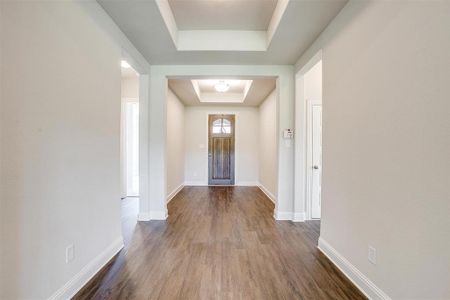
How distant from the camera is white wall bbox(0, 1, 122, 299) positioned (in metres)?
1.22

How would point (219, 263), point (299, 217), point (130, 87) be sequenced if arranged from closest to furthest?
point (219, 263) < point (299, 217) < point (130, 87)

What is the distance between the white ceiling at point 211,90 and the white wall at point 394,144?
2171mm

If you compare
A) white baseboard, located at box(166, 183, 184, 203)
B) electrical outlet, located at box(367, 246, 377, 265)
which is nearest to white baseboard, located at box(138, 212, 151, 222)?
white baseboard, located at box(166, 183, 184, 203)

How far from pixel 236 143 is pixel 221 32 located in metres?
4.06

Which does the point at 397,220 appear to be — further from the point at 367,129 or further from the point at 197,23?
the point at 197,23

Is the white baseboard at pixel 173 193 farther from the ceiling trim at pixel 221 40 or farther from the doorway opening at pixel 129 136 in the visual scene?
the ceiling trim at pixel 221 40

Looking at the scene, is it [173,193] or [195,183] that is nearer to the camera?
[173,193]

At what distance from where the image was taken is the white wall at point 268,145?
15.6 feet

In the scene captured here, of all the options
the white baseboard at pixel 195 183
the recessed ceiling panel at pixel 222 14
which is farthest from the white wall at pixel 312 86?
the white baseboard at pixel 195 183

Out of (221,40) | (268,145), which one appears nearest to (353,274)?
(221,40)

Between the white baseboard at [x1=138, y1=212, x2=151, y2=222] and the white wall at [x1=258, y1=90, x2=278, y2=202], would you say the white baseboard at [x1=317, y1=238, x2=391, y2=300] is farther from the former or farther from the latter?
the white baseboard at [x1=138, y1=212, x2=151, y2=222]

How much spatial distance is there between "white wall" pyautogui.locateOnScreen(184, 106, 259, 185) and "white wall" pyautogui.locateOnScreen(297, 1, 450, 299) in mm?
4489

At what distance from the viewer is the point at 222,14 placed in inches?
102

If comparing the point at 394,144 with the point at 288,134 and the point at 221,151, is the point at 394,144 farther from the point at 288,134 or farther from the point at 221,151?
the point at 221,151
